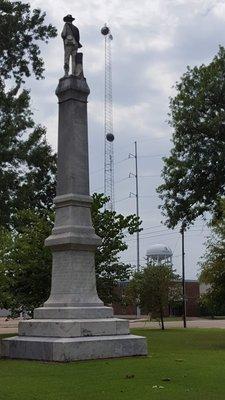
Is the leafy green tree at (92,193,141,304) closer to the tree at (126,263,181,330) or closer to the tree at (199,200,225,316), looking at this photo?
the tree at (199,200,225,316)

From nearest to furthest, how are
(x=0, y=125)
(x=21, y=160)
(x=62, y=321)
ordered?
(x=62, y=321) < (x=0, y=125) < (x=21, y=160)

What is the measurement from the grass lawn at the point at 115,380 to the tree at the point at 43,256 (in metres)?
10.0

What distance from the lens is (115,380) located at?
1100cm

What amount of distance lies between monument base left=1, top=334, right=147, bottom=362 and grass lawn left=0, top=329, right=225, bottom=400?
33cm

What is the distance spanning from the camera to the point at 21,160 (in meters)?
33.2

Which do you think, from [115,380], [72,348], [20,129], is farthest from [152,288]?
[115,380]

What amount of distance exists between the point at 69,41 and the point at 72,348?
847cm

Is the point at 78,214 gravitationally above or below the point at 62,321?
above

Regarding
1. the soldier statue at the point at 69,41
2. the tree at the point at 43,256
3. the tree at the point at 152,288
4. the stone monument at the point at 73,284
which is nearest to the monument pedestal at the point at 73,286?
the stone monument at the point at 73,284

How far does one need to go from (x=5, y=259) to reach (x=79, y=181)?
4.31 metres

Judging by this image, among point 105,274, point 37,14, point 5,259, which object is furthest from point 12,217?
point 5,259

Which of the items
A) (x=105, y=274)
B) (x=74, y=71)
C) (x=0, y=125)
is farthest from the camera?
(x=0, y=125)

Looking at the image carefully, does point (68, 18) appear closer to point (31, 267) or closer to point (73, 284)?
point (73, 284)

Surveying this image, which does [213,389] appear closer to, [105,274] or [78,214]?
[78,214]
